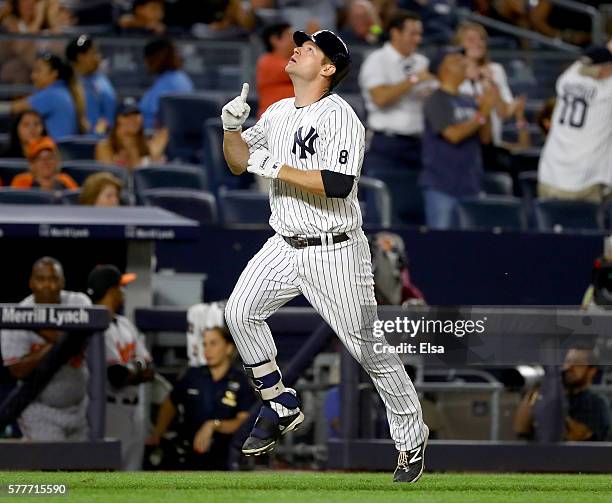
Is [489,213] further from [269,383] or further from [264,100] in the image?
[269,383]

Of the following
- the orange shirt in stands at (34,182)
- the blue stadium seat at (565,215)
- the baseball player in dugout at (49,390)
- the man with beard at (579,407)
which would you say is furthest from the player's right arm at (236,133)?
the blue stadium seat at (565,215)

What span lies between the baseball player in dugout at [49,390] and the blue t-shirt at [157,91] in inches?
169

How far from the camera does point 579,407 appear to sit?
8672 millimetres

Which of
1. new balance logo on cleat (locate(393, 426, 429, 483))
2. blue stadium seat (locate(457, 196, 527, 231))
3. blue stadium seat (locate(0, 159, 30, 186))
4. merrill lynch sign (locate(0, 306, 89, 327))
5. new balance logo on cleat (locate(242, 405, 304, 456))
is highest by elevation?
blue stadium seat (locate(0, 159, 30, 186))

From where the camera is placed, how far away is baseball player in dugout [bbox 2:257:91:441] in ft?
27.6

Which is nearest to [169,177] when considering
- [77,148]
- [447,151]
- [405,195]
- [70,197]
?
[77,148]

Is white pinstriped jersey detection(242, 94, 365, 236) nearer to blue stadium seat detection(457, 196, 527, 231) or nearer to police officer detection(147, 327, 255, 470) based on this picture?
police officer detection(147, 327, 255, 470)

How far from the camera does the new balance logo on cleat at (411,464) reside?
6.75 metres

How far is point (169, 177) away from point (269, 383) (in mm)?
4948

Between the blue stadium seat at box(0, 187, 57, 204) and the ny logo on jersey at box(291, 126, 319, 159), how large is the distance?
13.8 feet

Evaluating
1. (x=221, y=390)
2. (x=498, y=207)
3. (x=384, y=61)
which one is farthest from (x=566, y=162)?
(x=221, y=390)

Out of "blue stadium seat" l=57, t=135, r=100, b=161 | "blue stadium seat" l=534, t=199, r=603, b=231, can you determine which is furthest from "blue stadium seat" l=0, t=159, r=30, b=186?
"blue stadium seat" l=534, t=199, r=603, b=231

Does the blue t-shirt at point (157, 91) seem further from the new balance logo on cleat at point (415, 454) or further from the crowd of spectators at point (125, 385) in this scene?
the new balance logo on cleat at point (415, 454)

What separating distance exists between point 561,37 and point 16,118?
21.7 feet
